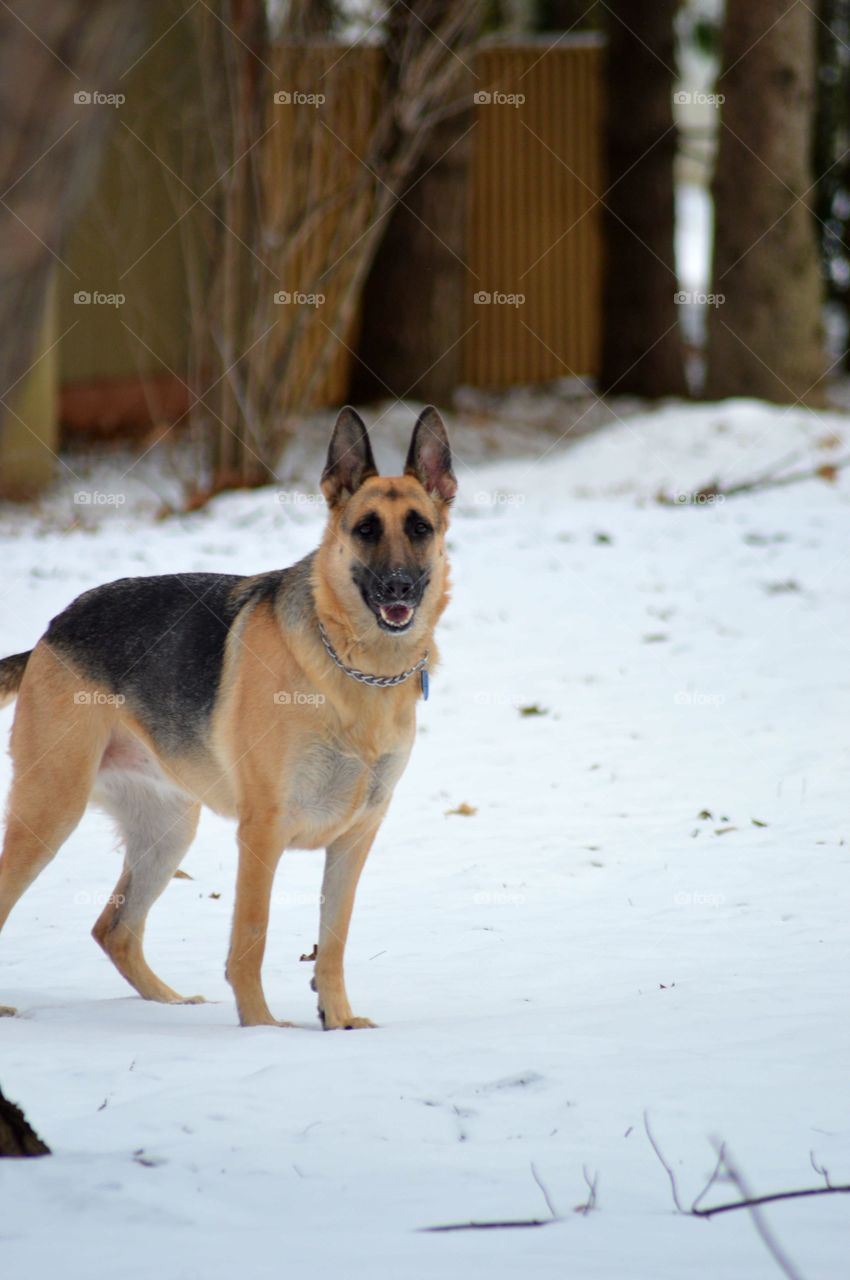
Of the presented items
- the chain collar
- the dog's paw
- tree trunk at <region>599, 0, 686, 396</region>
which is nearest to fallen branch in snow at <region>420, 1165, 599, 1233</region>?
the dog's paw

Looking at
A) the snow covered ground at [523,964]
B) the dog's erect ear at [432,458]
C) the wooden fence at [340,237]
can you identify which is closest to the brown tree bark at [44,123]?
the snow covered ground at [523,964]

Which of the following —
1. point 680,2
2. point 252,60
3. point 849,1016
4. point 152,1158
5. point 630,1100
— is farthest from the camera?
point 680,2

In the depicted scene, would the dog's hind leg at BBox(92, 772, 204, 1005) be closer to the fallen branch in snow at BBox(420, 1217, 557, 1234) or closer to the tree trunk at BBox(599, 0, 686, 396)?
the fallen branch in snow at BBox(420, 1217, 557, 1234)

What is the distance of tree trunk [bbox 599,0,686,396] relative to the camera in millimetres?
18328

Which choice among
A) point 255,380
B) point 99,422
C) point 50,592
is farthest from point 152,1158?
point 99,422

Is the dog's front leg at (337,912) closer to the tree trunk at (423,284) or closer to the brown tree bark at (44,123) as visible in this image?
the brown tree bark at (44,123)

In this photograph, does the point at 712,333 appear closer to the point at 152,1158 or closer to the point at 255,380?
the point at 255,380

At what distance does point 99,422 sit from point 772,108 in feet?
23.6

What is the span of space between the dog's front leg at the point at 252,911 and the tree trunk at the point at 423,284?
12995 mm

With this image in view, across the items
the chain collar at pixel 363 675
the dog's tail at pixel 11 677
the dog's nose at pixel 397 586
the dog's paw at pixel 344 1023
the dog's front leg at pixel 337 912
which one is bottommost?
the dog's paw at pixel 344 1023

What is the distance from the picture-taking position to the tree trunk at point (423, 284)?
1673cm

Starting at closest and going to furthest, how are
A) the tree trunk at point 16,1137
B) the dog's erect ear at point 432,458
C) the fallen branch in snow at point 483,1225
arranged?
the fallen branch in snow at point 483,1225
the tree trunk at point 16,1137
the dog's erect ear at point 432,458

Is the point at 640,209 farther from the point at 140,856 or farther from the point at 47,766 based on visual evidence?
the point at 47,766

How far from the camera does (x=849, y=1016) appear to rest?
4348mm
